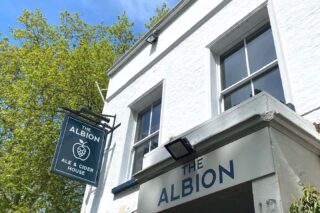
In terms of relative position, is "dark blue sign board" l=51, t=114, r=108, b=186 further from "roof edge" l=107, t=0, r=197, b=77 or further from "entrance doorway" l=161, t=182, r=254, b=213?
"entrance doorway" l=161, t=182, r=254, b=213

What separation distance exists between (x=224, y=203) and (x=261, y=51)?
2.48 m

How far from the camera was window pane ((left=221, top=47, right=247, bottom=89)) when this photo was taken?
5633 mm

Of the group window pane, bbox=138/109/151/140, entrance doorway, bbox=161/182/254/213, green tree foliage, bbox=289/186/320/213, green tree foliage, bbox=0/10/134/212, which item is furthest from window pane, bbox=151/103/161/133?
green tree foliage, bbox=0/10/134/212

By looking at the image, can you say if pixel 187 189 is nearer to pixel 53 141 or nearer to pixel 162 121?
pixel 162 121

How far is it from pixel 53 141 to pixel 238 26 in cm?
966

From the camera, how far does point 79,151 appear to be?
271 inches

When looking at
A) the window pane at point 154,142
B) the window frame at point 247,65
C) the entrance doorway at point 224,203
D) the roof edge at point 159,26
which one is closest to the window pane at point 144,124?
the window pane at point 154,142

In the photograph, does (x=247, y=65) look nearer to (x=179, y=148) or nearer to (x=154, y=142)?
(x=179, y=148)

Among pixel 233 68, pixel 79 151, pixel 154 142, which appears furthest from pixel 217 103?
pixel 79 151

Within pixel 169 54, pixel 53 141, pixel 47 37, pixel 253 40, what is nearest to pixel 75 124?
pixel 169 54

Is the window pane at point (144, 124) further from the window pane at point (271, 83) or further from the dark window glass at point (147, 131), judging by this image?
the window pane at point (271, 83)

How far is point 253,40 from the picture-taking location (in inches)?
224

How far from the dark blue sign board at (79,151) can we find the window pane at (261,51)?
145 inches

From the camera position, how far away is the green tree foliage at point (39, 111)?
1237 centimetres
